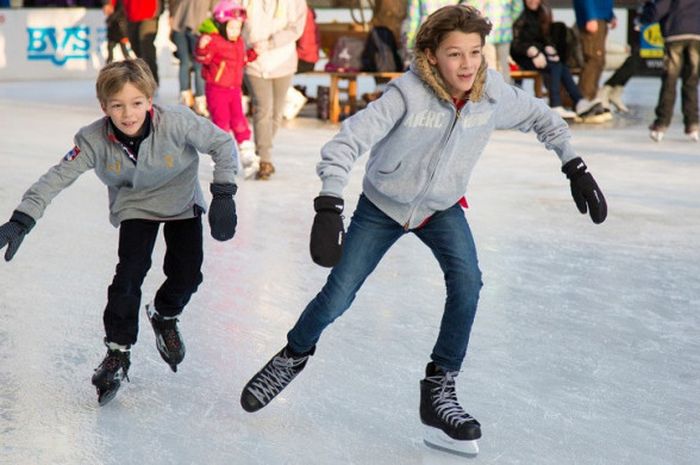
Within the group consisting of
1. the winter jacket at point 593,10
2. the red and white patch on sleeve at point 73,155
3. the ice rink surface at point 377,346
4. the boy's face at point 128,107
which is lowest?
the winter jacket at point 593,10

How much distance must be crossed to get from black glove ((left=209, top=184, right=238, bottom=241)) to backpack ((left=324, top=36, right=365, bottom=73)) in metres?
7.86

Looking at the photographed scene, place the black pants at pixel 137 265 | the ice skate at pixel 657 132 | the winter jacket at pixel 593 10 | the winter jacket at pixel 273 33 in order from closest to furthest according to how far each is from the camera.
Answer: the black pants at pixel 137 265 < the winter jacket at pixel 273 33 < the ice skate at pixel 657 132 < the winter jacket at pixel 593 10

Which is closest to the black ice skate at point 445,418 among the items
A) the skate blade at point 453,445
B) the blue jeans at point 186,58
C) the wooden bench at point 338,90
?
the skate blade at point 453,445

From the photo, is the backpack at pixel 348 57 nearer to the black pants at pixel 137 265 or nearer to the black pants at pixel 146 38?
the black pants at pixel 146 38

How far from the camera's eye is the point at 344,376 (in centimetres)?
360

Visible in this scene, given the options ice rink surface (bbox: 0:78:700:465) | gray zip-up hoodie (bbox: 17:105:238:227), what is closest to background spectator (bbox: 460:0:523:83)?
ice rink surface (bbox: 0:78:700:465)

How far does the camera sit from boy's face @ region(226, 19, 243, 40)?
7199mm

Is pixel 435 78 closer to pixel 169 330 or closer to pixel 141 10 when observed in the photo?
pixel 169 330

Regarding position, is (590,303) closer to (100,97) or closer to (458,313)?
(458,313)

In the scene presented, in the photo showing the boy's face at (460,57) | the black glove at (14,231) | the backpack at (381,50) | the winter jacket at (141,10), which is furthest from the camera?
the winter jacket at (141,10)

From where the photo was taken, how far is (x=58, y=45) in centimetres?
1752

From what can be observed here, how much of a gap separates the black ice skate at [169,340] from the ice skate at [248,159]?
3.89m

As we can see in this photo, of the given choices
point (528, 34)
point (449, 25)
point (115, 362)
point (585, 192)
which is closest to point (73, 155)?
point (115, 362)

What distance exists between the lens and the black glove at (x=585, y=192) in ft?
10.2
